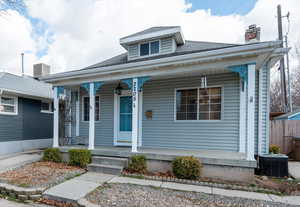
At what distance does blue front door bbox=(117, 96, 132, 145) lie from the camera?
6637 millimetres

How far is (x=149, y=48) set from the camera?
23.5 ft

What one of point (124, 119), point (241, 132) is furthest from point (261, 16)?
point (124, 119)

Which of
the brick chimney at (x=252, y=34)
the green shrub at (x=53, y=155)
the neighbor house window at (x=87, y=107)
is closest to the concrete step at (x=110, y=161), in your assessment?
the green shrub at (x=53, y=155)

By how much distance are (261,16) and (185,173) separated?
10.8m

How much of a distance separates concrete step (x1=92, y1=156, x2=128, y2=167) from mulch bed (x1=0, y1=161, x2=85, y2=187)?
0.46 meters

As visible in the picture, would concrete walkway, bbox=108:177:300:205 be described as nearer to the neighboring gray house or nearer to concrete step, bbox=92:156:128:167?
concrete step, bbox=92:156:128:167

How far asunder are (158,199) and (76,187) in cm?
187

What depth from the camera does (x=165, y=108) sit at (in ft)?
20.2

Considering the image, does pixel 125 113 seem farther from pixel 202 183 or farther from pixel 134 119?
pixel 202 183

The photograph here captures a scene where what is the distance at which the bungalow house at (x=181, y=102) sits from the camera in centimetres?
423

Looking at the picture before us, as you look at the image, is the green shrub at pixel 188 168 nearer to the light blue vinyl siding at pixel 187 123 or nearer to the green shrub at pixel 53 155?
the light blue vinyl siding at pixel 187 123

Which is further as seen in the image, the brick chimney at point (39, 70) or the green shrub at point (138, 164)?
the brick chimney at point (39, 70)

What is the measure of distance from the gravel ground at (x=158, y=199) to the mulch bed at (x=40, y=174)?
1.37 metres

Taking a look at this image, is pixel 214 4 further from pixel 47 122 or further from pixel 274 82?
pixel 274 82
